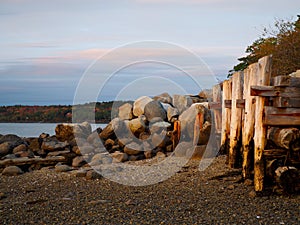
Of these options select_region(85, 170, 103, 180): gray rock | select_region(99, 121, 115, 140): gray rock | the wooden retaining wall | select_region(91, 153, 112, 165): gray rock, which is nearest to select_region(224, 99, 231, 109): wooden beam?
the wooden retaining wall

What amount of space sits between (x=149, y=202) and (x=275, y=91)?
12.5 ft

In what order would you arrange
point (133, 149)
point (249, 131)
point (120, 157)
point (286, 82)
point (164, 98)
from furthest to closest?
point (164, 98) → point (133, 149) → point (120, 157) → point (249, 131) → point (286, 82)

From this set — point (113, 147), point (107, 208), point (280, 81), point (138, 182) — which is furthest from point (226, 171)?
point (113, 147)

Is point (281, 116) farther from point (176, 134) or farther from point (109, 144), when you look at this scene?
point (109, 144)

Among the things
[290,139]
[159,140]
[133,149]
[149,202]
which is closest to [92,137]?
[133,149]

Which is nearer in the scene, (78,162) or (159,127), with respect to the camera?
(78,162)

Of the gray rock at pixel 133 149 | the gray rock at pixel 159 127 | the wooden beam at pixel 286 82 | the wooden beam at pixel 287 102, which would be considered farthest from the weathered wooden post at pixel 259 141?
the gray rock at pixel 159 127

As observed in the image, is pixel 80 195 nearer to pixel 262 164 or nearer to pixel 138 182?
pixel 138 182

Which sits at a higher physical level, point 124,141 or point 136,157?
point 124,141

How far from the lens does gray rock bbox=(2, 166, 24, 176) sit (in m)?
15.0

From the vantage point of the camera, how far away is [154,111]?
22.2 metres

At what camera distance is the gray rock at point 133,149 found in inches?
723

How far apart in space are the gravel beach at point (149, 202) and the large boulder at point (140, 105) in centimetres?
994

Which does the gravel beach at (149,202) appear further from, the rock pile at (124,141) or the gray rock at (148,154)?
the gray rock at (148,154)
